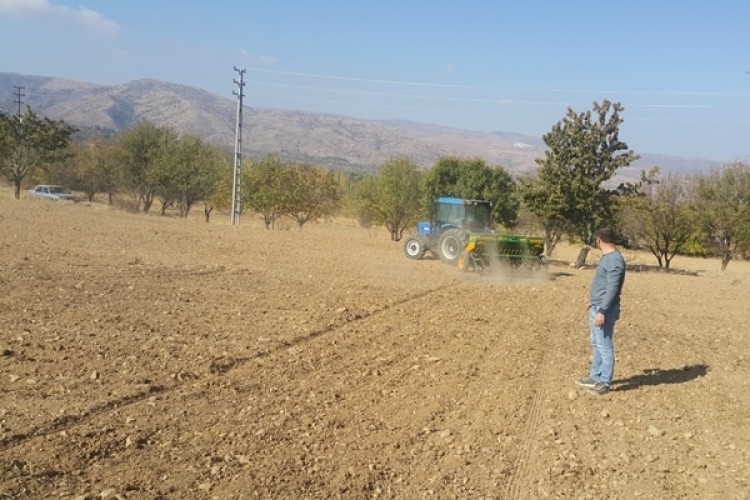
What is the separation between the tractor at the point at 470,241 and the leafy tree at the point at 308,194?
2226cm

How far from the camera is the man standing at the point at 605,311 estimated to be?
267 inches

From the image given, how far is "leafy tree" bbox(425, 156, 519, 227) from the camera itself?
37406 mm

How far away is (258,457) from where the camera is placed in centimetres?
479

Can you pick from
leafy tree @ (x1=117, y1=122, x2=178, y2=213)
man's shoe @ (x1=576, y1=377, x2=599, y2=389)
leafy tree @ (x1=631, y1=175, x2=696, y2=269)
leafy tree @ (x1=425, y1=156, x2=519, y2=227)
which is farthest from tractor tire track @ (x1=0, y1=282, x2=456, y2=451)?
leafy tree @ (x1=117, y1=122, x2=178, y2=213)

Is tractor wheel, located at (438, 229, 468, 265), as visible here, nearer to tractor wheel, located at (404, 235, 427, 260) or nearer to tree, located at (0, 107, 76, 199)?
tractor wheel, located at (404, 235, 427, 260)

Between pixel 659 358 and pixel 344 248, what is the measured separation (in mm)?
16371

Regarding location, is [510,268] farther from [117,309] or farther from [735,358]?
[117,309]

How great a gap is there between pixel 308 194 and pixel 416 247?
78.0ft

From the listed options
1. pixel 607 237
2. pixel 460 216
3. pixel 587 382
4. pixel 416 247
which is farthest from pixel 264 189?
pixel 587 382

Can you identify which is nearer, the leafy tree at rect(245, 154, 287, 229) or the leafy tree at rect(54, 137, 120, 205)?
the leafy tree at rect(245, 154, 287, 229)

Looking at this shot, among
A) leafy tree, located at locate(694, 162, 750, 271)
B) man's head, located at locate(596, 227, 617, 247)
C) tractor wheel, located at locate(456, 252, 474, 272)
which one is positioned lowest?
tractor wheel, located at locate(456, 252, 474, 272)

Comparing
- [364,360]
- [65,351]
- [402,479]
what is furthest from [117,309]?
[402,479]

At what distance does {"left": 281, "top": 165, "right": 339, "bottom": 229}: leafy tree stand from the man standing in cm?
3602

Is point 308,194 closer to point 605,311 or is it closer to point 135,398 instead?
point 605,311
